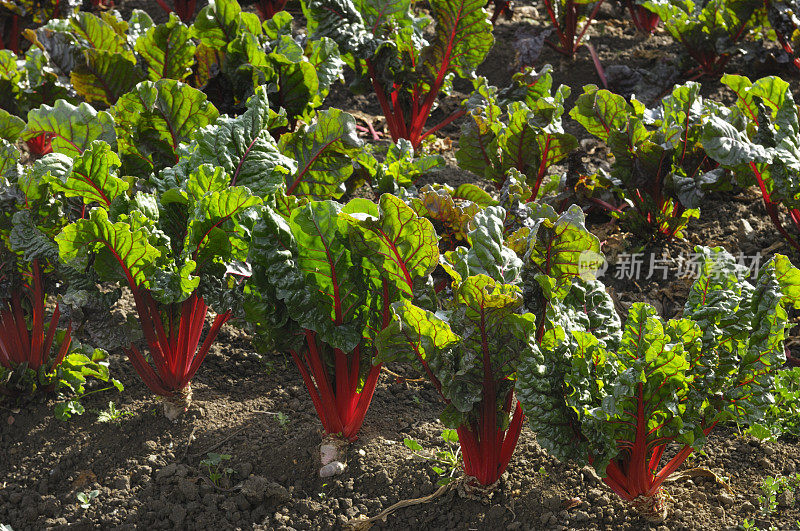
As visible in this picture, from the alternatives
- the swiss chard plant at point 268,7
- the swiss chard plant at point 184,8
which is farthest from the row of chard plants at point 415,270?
the swiss chard plant at point 184,8

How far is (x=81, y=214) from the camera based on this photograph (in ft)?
9.39

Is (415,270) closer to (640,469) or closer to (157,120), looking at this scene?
(640,469)

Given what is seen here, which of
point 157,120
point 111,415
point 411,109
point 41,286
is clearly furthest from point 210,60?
point 111,415

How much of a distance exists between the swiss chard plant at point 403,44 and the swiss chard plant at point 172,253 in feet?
5.68

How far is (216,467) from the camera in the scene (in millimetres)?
2570

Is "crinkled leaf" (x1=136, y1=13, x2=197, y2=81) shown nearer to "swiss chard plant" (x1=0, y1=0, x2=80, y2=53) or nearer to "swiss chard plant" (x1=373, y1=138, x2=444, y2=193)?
"swiss chard plant" (x1=373, y1=138, x2=444, y2=193)

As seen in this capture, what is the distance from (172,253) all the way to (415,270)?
0.85m

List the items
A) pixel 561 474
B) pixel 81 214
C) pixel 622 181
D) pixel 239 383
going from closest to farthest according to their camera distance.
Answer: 1. pixel 561 474
2. pixel 81 214
3. pixel 239 383
4. pixel 622 181

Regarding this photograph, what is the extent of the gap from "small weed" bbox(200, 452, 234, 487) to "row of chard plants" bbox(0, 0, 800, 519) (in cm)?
29

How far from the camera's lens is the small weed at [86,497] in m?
2.48

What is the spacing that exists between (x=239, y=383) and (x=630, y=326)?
1.54 meters

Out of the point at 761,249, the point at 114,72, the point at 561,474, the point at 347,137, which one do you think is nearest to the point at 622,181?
the point at 761,249

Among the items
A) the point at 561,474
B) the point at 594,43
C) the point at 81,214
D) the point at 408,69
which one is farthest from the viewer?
the point at 594,43

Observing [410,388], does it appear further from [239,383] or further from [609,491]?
[609,491]
